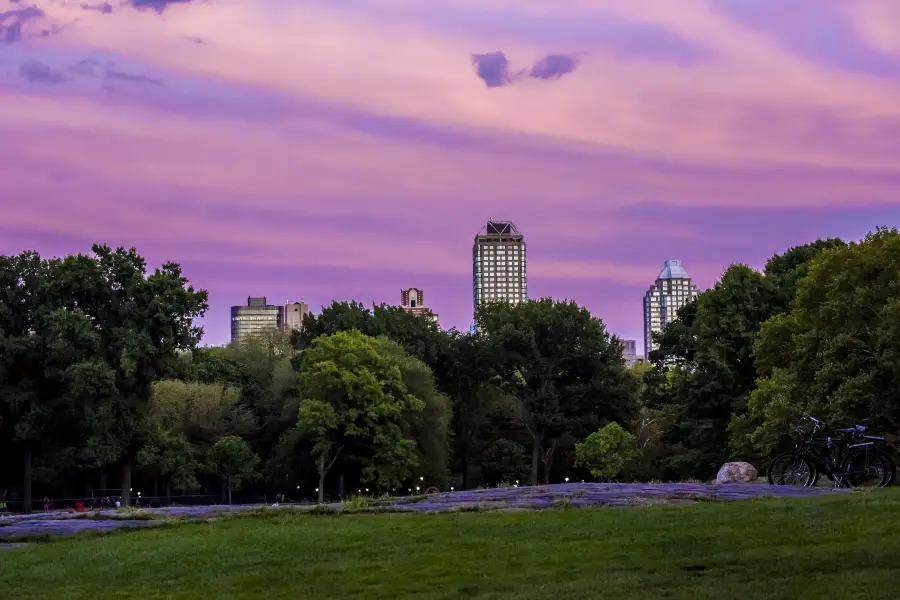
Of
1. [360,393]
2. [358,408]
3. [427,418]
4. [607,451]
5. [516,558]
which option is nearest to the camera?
[516,558]

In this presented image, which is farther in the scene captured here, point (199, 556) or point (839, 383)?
point (839, 383)

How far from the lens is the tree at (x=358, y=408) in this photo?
66.9 metres

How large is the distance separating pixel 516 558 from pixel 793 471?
12.4m

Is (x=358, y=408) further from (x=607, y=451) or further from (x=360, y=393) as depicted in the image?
(x=607, y=451)

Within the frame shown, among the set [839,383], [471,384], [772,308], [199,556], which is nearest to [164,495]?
[471,384]

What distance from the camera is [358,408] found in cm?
6812

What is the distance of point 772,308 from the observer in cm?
6112

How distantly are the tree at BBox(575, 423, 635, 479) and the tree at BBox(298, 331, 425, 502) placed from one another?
12.1 m

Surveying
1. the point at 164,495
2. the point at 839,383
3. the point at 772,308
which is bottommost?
the point at 164,495

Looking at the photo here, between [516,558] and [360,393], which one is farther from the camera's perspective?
[360,393]

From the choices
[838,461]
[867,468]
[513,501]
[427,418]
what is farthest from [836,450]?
[427,418]

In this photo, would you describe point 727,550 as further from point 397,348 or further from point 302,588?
point 397,348

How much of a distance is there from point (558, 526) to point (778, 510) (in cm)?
348

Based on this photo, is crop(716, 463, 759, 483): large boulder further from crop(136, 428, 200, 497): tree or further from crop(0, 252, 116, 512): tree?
crop(136, 428, 200, 497): tree
